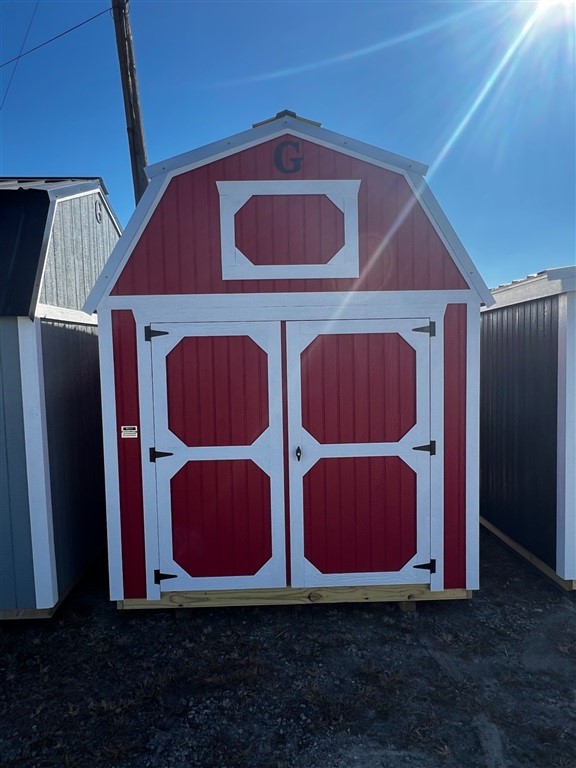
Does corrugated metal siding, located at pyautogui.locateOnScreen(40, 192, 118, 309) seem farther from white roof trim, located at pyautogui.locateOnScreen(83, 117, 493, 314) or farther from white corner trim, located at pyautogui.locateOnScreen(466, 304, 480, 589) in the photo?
white corner trim, located at pyautogui.locateOnScreen(466, 304, 480, 589)

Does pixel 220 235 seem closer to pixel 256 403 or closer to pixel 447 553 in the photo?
pixel 256 403

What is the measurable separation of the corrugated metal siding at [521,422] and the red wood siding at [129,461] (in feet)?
11.9

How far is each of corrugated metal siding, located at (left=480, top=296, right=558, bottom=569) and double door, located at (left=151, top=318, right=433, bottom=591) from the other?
1370 millimetres

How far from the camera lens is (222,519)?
4.16 metres

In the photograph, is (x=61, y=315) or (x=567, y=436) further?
(x=61, y=315)

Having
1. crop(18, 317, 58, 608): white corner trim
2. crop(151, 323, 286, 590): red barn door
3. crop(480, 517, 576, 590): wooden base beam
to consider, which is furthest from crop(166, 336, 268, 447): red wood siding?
crop(480, 517, 576, 590): wooden base beam

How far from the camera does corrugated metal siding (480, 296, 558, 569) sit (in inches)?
184

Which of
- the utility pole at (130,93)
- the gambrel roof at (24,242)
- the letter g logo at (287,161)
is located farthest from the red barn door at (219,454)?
the utility pole at (130,93)

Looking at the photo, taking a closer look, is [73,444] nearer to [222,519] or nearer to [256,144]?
[222,519]

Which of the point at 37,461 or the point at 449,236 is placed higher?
the point at 449,236

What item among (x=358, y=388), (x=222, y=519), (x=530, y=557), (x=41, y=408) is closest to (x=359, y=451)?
(x=358, y=388)

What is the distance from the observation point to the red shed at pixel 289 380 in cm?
399

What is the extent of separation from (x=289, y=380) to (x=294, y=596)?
1.78 metres

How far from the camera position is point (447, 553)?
4.21 metres
